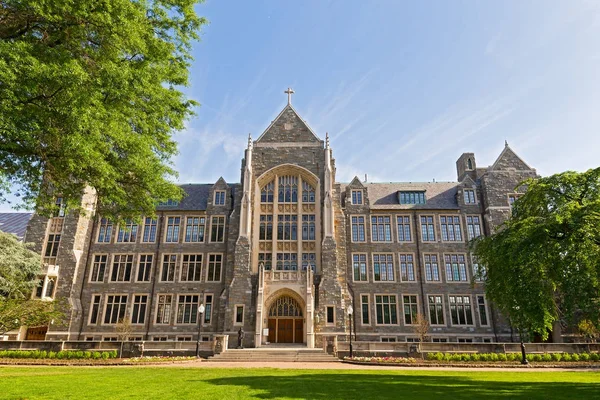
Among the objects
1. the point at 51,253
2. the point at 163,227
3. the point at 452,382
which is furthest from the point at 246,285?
the point at 452,382

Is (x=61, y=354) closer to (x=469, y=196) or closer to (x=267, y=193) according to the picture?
(x=267, y=193)

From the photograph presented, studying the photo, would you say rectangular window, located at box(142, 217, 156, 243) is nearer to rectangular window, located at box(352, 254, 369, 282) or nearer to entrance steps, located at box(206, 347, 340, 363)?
entrance steps, located at box(206, 347, 340, 363)

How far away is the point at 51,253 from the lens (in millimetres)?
31250

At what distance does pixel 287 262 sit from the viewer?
101 feet

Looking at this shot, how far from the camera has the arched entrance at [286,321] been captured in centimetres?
2858

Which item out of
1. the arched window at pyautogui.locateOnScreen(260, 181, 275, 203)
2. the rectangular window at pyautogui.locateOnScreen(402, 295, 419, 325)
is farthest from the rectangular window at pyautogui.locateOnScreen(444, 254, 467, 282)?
the arched window at pyautogui.locateOnScreen(260, 181, 275, 203)

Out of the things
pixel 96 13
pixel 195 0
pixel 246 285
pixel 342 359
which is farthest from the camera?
Answer: pixel 246 285

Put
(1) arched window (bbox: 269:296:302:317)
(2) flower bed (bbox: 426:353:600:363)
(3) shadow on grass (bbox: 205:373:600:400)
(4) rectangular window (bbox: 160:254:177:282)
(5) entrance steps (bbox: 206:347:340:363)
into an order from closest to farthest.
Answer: (3) shadow on grass (bbox: 205:373:600:400), (2) flower bed (bbox: 426:353:600:363), (5) entrance steps (bbox: 206:347:340:363), (1) arched window (bbox: 269:296:302:317), (4) rectangular window (bbox: 160:254:177:282)

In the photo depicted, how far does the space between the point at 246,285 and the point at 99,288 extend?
1260 centimetres

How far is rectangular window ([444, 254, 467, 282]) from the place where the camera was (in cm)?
3138

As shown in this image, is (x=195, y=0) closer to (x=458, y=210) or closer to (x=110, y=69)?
(x=110, y=69)

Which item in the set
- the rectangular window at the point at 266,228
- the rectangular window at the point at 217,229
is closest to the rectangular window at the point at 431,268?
the rectangular window at the point at 266,228

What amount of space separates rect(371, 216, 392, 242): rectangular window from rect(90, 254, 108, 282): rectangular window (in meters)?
22.5

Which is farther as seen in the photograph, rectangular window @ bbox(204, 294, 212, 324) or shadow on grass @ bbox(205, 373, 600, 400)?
rectangular window @ bbox(204, 294, 212, 324)
